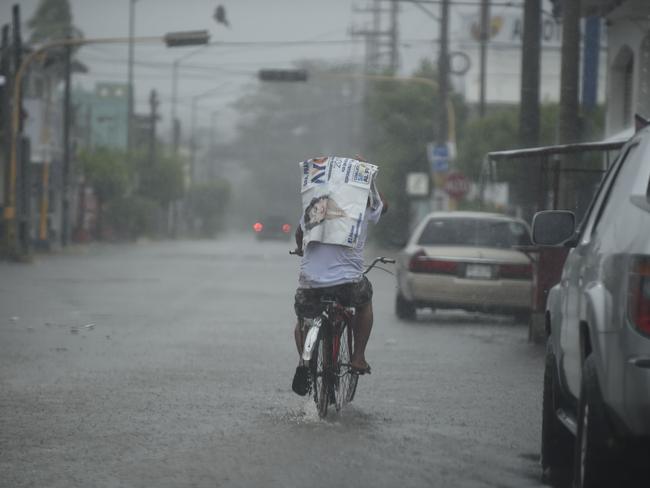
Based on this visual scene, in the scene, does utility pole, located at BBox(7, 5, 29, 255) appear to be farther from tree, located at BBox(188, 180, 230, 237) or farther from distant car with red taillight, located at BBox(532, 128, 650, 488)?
tree, located at BBox(188, 180, 230, 237)

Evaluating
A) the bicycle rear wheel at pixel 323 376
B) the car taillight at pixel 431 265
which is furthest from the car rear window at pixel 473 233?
the bicycle rear wheel at pixel 323 376

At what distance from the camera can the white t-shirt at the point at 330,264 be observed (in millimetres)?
9758

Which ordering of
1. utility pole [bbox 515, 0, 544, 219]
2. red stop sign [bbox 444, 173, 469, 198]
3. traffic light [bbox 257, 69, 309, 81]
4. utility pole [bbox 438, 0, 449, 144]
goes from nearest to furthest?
utility pole [bbox 515, 0, 544, 219] → red stop sign [bbox 444, 173, 469, 198] → utility pole [bbox 438, 0, 449, 144] → traffic light [bbox 257, 69, 309, 81]

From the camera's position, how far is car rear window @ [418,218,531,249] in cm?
1991

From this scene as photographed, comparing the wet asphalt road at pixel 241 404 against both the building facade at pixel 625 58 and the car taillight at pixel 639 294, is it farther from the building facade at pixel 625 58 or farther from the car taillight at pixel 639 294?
the building facade at pixel 625 58

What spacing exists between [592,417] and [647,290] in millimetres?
641

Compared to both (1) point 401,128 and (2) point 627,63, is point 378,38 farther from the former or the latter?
(2) point 627,63

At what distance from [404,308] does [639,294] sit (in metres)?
14.5

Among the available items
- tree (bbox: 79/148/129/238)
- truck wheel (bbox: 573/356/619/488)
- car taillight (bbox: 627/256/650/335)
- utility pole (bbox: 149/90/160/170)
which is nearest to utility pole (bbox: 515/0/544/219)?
truck wheel (bbox: 573/356/619/488)

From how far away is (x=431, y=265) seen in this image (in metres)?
19.4

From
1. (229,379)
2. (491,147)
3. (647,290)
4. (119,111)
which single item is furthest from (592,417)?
(119,111)

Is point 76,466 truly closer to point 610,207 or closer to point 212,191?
point 610,207

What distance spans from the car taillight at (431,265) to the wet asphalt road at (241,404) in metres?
0.71

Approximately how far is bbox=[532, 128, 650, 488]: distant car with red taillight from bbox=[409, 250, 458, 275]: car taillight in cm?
1216
